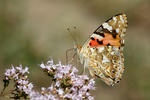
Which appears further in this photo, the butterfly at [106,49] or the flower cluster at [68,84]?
the butterfly at [106,49]

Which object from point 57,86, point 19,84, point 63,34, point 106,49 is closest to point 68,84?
point 57,86

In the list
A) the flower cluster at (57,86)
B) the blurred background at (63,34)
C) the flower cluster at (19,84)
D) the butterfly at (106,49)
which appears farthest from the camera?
the blurred background at (63,34)

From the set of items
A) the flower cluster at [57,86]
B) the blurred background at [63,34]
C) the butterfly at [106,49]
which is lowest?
the flower cluster at [57,86]

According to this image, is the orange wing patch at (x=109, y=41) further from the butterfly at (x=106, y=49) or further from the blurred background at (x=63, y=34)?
the blurred background at (x=63, y=34)

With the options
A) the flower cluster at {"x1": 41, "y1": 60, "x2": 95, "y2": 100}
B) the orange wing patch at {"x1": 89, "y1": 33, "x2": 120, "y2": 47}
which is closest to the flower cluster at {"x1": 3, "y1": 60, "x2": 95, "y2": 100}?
the flower cluster at {"x1": 41, "y1": 60, "x2": 95, "y2": 100}

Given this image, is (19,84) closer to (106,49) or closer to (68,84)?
(68,84)

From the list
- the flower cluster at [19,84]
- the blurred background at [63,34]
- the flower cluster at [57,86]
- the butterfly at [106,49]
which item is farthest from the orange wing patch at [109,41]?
the blurred background at [63,34]

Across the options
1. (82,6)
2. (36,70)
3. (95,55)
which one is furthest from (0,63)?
(82,6)
